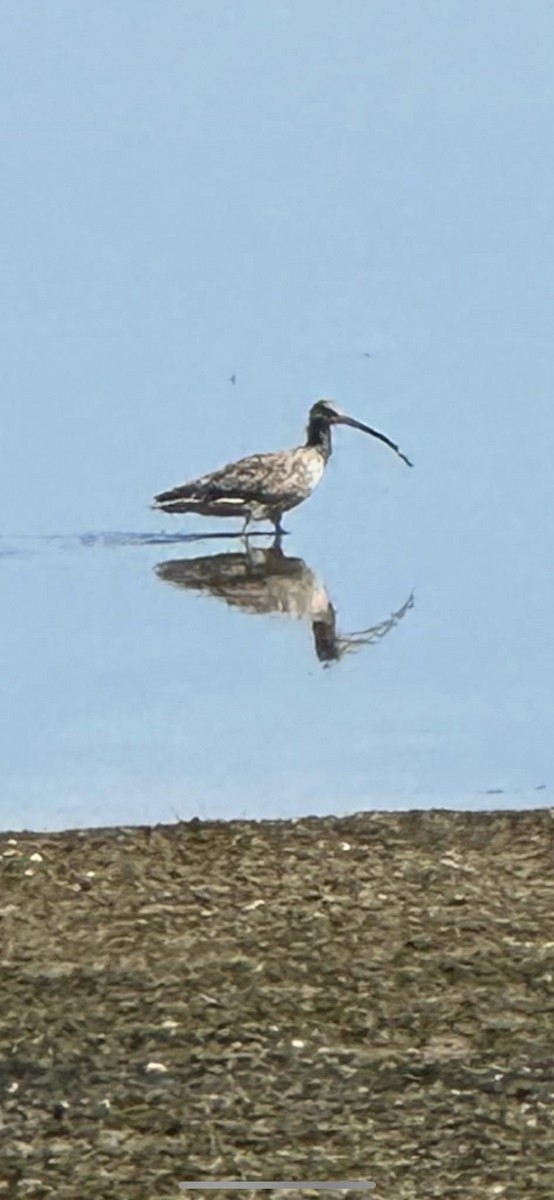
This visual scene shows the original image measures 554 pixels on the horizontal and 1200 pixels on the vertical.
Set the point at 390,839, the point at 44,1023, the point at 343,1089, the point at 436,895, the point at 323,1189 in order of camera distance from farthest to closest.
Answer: the point at 390,839, the point at 436,895, the point at 44,1023, the point at 343,1089, the point at 323,1189

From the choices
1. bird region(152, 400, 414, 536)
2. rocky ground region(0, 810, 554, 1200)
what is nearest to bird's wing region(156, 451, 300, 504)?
bird region(152, 400, 414, 536)

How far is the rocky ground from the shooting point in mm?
3736

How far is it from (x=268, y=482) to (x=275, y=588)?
322mm

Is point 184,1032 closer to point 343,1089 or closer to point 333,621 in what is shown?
point 343,1089

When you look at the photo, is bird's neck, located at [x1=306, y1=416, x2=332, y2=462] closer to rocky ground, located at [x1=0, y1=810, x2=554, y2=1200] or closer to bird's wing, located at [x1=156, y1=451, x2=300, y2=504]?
bird's wing, located at [x1=156, y1=451, x2=300, y2=504]

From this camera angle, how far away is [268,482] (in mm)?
5695

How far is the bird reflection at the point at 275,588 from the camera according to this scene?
17.6 feet

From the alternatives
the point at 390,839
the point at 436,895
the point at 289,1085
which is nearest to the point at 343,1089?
the point at 289,1085

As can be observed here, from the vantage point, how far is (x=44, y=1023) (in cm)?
421

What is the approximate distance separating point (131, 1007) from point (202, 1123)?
0.46m

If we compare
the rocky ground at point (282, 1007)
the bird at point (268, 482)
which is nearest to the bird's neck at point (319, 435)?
the bird at point (268, 482)

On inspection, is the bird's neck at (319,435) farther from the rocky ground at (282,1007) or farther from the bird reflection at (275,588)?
the rocky ground at (282,1007)

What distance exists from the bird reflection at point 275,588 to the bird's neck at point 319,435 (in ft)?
0.81

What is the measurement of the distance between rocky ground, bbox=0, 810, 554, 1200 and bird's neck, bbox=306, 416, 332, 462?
0.88 m
